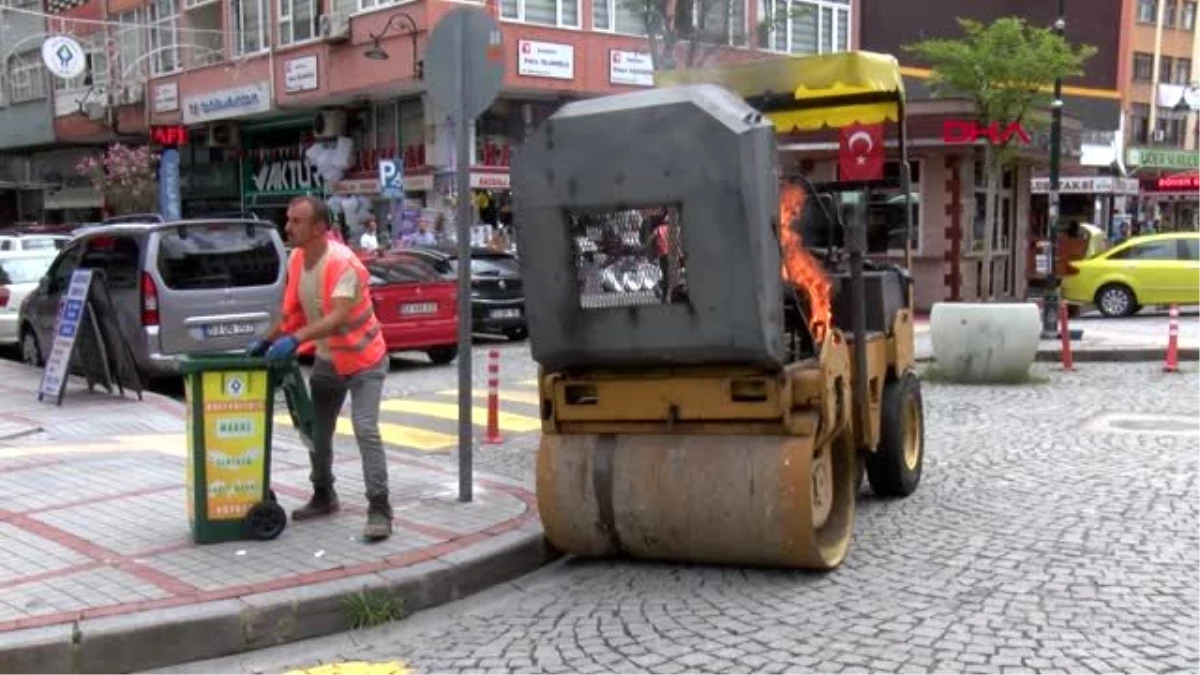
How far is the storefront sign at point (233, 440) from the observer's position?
5957 mm

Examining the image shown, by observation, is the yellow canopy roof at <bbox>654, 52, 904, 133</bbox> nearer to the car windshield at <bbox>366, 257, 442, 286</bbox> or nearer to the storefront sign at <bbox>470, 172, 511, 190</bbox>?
the car windshield at <bbox>366, 257, 442, 286</bbox>

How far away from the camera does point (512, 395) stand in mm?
12352

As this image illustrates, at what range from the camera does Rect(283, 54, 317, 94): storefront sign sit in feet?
90.0

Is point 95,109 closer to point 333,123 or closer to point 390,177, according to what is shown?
point 333,123

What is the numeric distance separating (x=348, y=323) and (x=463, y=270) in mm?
982

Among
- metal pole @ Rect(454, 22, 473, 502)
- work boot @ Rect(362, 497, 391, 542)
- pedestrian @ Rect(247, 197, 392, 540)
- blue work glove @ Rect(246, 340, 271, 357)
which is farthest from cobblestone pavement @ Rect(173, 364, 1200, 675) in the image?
blue work glove @ Rect(246, 340, 271, 357)

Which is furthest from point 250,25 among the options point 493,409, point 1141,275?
point 493,409

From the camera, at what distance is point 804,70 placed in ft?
25.3

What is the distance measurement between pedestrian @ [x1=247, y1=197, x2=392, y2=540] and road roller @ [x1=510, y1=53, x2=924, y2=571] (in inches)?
35.6

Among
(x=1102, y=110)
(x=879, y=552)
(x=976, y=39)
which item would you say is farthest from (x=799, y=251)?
(x=1102, y=110)

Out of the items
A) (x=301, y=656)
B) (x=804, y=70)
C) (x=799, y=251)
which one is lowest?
(x=301, y=656)

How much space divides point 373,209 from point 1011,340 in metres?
18.3

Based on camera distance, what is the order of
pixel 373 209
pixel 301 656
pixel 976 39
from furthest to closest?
pixel 373 209, pixel 976 39, pixel 301 656

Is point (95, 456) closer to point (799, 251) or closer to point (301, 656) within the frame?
point (301, 656)
